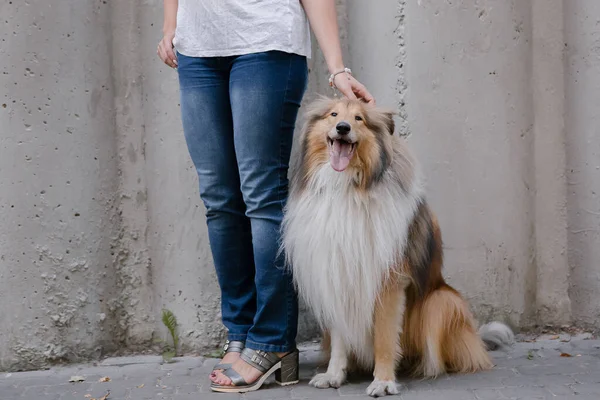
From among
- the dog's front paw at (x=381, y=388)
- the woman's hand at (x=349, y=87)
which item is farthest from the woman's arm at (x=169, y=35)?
A: the dog's front paw at (x=381, y=388)

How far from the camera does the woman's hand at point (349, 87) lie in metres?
3.29

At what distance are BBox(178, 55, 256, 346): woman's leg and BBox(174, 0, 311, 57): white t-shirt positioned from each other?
79 millimetres

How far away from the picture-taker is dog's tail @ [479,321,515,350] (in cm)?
386

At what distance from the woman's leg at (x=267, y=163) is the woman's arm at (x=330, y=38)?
12cm

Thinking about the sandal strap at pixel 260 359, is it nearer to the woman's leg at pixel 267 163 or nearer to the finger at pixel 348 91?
the woman's leg at pixel 267 163

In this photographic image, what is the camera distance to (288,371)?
3.46 m

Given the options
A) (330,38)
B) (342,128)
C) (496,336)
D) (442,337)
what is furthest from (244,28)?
(496,336)

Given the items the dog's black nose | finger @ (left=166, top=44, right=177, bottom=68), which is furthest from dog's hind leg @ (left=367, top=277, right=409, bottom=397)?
finger @ (left=166, top=44, right=177, bottom=68)

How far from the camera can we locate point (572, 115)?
167 inches

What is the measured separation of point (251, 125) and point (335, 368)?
1.08 m

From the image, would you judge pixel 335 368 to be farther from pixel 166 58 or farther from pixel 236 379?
pixel 166 58

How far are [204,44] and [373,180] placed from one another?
35.2 inches

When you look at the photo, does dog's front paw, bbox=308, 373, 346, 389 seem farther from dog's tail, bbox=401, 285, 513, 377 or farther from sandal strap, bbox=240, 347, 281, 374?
dog's tail, bbox=401, 285, 513, 377

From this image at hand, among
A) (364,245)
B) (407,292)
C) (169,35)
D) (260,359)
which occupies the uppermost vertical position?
(169,35)
